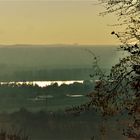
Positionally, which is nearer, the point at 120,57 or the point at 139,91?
the point at 139,91

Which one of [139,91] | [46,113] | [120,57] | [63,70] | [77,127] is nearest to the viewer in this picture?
[139,91]

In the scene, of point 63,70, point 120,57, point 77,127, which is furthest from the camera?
point 77,127

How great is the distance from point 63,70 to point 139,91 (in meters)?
51.0

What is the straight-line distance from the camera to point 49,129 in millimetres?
65812

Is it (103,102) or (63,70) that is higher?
(63,70)

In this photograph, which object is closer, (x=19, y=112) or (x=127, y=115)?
(x=127, y=115)

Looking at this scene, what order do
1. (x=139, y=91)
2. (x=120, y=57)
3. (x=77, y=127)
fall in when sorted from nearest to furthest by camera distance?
(x=139, y=91), (x=120, y=57), (x=77, y=127)

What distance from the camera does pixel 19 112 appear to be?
251 ft

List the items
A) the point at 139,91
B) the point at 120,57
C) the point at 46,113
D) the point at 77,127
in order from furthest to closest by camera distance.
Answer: the point at 46,113
the point at 77,127
the point at 120,57
the point at 139,91

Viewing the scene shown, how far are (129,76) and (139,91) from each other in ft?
0.79

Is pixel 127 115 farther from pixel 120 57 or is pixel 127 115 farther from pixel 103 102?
pixel 120 57

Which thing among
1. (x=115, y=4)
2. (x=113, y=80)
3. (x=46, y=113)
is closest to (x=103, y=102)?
(x=113, y=80)

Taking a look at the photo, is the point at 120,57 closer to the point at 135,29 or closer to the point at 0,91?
the point at 135,29

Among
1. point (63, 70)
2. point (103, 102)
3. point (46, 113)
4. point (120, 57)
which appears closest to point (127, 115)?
point (103, 102)
